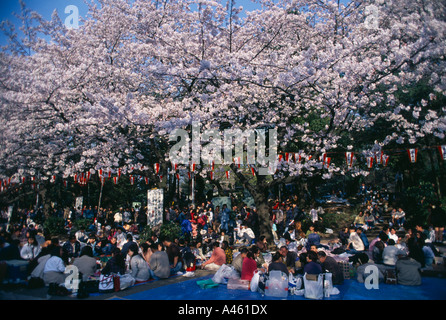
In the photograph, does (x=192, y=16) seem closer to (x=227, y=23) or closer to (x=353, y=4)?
(x=227, y=23)

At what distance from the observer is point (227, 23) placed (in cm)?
1158

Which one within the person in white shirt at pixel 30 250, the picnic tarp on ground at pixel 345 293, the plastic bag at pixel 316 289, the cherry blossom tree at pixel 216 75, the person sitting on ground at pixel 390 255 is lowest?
the picnic tarp on ground at pixel 345 293


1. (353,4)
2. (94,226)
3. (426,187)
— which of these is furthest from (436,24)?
(94,226)

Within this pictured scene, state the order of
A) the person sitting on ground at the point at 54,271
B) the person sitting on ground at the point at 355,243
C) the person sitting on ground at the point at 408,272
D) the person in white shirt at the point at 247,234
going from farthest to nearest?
the person in white shirt at the point at 247,234 → the person sitting on ground at the point at 355,243 → the person sitting on ground at the point at 408,272 → the person sitting on ground at the point at 54,271

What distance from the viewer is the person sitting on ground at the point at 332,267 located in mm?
8070

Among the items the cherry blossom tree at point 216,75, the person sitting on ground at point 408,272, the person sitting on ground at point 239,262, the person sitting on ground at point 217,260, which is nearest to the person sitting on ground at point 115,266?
the person sitting on ground at point 217,260

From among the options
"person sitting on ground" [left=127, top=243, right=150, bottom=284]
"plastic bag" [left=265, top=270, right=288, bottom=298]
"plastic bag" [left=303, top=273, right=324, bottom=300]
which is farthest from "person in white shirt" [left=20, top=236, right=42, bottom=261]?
"plastic bag" [left=303, top=273, right=324, bottom=300]

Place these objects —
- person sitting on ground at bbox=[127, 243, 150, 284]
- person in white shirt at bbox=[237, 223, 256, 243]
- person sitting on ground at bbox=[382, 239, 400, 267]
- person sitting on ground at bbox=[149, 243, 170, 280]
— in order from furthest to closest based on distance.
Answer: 1. person in white shirt at bbox=[237, 223, 256, 243]
2. person sitting on ground at bbox=[382, 239, 400, 267]
3. person sitting on ground at bbox=[149, 243, 170, 280]
4. person sitting on ground at bbox=[127, 243, 150, 284]

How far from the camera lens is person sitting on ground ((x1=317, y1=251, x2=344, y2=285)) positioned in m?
8.07

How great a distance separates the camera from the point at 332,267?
810cm

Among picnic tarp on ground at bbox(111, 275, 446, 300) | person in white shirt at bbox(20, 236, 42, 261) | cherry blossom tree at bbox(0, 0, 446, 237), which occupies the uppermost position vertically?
cherry blossom tree at bbox(0, 0, 446, 237)

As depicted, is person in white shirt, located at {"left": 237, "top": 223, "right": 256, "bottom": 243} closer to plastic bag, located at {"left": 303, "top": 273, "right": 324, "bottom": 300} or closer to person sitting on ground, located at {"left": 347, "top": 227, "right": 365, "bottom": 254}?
person sitting on ground, located at {"left": 347, "top": 227, "right": 365, "bottom": 254}

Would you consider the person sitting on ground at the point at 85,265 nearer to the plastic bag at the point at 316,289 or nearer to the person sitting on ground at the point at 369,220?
the plastic bag at the point at 316,289

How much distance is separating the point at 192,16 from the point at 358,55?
696 cm
